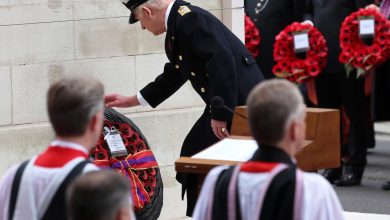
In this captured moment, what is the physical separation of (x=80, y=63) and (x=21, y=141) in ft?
2.30

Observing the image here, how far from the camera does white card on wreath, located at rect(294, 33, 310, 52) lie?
10.1 metres

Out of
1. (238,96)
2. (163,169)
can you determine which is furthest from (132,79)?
(238,96)

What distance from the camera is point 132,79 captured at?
324 inches

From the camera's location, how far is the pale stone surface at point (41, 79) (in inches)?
307

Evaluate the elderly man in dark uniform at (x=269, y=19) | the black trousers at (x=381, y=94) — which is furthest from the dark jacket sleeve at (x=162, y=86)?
the black trousers at (x=381, y=94)

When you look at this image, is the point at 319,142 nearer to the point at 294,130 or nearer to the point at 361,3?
the point at 294,130

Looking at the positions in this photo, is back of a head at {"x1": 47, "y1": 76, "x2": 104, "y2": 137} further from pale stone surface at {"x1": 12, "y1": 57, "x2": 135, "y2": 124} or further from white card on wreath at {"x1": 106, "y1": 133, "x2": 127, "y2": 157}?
pale stone surface at {"x1": 12, "y1": 57, "x2": 135, "y2": 124}

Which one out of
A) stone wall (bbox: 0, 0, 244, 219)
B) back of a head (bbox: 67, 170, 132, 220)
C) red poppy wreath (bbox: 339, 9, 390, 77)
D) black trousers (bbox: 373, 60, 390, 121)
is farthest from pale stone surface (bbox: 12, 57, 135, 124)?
black trousers (bbox: 373, 60, 390, 121)

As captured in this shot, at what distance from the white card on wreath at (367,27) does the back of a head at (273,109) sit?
19.1 feet

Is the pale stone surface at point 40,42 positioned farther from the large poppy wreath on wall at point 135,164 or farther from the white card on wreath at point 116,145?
the white card on wreath at point 116,145

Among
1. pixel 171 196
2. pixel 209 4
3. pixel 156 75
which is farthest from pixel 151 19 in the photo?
pixel 171 196

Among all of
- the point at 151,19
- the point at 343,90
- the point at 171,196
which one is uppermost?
the point at 151,19

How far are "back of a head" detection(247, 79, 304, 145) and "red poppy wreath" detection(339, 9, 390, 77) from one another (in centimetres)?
585

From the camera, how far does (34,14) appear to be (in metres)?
7.81
